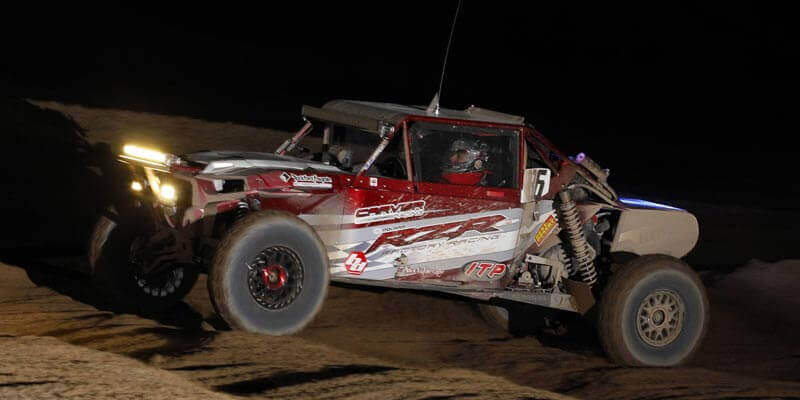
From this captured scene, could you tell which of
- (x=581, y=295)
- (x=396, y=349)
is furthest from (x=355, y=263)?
(x=581, y=295)

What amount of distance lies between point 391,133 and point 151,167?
164 cm

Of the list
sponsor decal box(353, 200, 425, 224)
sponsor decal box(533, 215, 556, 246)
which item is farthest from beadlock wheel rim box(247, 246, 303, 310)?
sponsor decal box(533, 215, 556, 246)

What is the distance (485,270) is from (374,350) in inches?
37.9

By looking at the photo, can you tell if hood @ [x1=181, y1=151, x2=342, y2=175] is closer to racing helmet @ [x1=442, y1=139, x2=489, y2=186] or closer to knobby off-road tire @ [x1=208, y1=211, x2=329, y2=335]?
knobby off-road tire @ [x1=208, y1=211, x2=329, y2=335]

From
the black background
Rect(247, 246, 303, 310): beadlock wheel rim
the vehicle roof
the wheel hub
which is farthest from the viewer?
the black background

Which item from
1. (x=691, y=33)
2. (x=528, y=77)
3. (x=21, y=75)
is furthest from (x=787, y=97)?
(x=21, y=75)

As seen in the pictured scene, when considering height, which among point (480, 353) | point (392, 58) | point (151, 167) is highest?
point (392, 58)

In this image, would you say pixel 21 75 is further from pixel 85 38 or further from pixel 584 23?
pixel 584 23

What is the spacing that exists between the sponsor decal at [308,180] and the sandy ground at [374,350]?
3.34 feet

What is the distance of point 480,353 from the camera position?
A: 26.8 ft

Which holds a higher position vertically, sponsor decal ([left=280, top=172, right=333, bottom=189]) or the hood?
the hood

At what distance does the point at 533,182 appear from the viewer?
805cm

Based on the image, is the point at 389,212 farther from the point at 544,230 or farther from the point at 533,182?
the point at 544,230

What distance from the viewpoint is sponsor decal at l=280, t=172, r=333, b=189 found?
734cm
